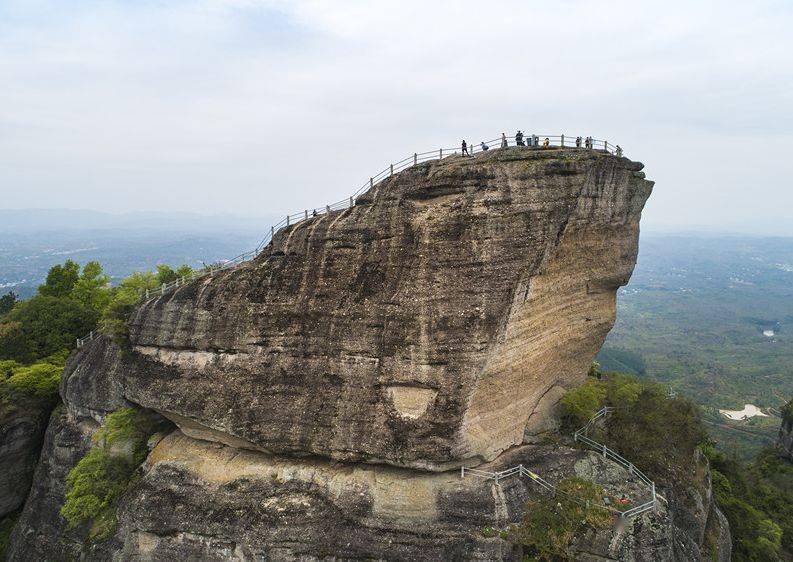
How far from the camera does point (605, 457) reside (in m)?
18.9

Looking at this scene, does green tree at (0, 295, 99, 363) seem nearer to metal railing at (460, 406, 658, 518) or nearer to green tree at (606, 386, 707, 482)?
metal railing at (460, 406, 658, 518)

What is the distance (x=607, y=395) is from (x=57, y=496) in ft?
93.1

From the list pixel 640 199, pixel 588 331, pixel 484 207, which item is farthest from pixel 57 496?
pixel 640 199

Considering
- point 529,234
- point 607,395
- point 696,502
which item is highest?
point 529,234

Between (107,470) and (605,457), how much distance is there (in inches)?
888

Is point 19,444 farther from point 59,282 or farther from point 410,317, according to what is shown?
point 410,317

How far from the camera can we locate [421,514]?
17109 millimetres

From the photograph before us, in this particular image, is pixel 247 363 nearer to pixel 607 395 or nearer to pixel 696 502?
pixel 607 395

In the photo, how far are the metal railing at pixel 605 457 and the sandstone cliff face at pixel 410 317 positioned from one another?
32.9 inches

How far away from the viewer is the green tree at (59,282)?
1361 inches

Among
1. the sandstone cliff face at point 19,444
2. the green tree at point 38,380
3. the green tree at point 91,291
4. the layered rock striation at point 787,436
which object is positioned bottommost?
the layered rock striation at point 787,436

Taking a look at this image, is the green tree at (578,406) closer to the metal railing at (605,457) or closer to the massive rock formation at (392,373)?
the metal railing at (605,457)

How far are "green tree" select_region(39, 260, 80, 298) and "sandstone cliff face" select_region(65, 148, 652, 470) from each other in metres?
18.8

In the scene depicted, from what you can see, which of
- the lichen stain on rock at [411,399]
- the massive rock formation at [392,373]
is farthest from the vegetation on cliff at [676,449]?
the lichen stain on rock at [411,399]
